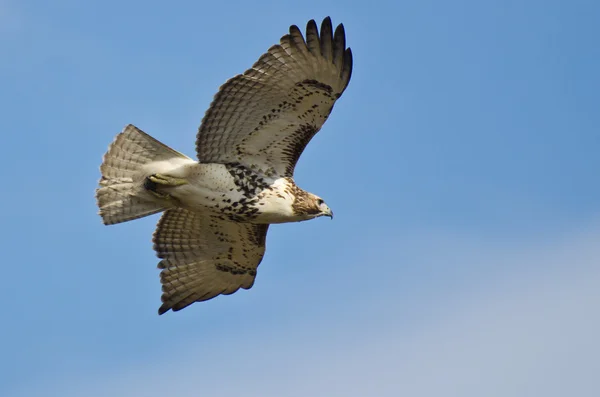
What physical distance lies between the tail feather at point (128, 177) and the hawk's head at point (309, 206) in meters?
1.39

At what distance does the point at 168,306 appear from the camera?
1548 cm

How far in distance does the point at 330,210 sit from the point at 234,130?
55.5 inches

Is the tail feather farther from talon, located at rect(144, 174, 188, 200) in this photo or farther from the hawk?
talon, located at rect(144, 174, 188, 200)

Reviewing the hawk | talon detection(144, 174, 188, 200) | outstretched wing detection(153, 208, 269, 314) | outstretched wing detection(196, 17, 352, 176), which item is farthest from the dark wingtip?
outstretched wing detection(196, 17, 352, 176)

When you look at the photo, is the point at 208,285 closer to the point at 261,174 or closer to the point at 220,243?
the point at 220,243

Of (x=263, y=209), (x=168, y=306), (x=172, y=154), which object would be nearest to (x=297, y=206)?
(x=263, y=209)

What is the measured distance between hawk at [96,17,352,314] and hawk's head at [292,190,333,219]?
0.04 feet

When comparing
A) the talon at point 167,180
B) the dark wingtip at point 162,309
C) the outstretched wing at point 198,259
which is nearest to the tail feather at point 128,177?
the talon at point 167,180

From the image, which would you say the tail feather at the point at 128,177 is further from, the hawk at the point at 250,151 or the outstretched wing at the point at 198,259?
the outstretched wing at the point at 198,259

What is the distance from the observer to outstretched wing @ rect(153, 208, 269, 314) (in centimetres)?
1517

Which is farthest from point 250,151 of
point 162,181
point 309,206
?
point 162,181

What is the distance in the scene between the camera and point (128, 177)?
14000 millimetres

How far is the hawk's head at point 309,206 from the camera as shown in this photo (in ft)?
45.2

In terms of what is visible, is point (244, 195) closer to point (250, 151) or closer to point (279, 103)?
point (250, 151)
